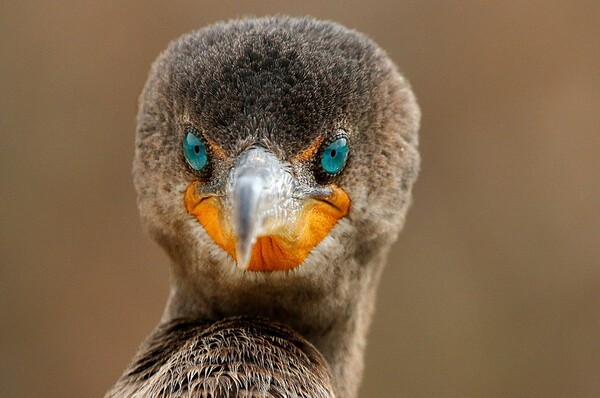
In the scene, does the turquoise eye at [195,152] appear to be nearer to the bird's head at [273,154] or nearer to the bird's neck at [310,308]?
the bird's head at [273,154]

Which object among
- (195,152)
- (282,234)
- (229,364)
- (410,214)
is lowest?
(229,364)

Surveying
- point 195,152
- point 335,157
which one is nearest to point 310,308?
point 335,157

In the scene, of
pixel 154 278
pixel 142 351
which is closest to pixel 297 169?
pixel 142 351

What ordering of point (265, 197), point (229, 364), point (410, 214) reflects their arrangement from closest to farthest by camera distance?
point (265, 197), point (229, 364), point (410, 214)

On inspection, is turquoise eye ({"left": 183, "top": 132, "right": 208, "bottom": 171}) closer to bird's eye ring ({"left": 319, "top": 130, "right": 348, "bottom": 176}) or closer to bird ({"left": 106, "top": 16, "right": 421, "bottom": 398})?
bird ({"left": 106, "top": 16, "right": 421, "bottom": 398})

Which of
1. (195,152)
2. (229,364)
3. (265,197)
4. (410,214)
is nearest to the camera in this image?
(265,197)

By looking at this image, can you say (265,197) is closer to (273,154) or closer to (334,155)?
(273,154)

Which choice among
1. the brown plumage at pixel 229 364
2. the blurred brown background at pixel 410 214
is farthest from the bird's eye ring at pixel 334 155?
the blurred brown background at pixel 410 214
